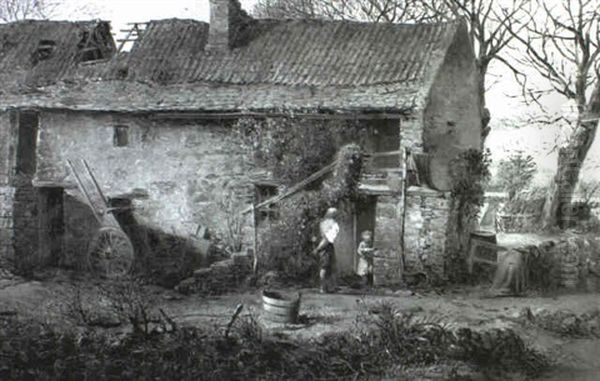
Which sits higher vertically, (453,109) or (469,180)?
(453,109)

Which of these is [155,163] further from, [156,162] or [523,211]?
[523,211]

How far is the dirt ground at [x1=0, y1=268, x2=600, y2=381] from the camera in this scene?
11.8m

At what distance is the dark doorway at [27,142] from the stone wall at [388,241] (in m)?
8.63

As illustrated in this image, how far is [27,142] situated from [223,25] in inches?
227

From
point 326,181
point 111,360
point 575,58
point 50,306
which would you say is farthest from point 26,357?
point 575,58

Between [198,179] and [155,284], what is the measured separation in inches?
113

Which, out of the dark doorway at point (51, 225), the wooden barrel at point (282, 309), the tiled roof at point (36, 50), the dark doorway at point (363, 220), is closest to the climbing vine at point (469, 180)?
the dark doorway at point (363, 220)

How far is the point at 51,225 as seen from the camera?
17750mm

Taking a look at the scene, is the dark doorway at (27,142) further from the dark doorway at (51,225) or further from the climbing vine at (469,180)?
the climbing vine at (469,180)

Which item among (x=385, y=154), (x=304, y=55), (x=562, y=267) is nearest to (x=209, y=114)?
(x=304, y=55)

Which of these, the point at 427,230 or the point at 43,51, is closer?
the point at 427,230

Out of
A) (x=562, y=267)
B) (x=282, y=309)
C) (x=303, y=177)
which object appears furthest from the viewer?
(x=303, y=177)

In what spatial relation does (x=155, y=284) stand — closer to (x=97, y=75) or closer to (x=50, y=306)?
(x=50, y=306)

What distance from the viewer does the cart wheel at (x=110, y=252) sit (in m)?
16.4
